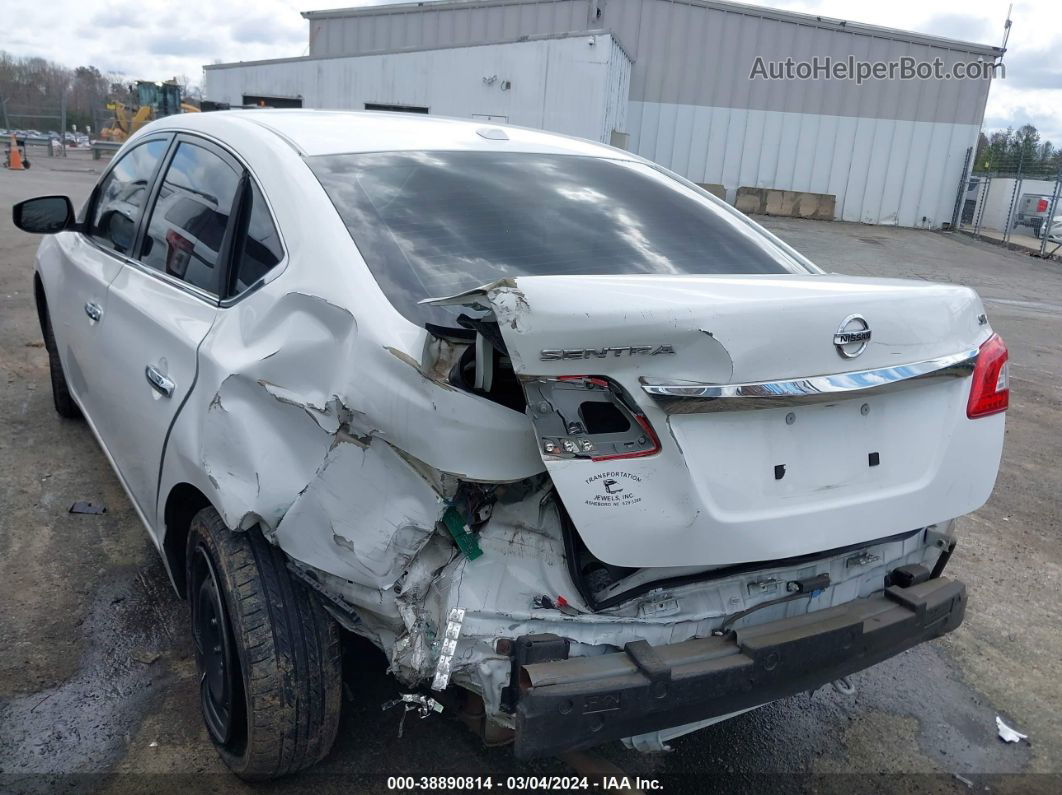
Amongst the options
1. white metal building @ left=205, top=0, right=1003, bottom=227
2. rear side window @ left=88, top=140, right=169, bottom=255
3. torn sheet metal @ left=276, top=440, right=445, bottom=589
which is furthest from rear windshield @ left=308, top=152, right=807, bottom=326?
white metal building @ left=205, top=0, right=1003, bottom=227

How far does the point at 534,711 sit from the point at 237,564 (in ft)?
2.95

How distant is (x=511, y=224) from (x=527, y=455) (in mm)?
942

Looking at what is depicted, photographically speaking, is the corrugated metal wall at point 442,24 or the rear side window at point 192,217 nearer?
the rear side window at point 192,217

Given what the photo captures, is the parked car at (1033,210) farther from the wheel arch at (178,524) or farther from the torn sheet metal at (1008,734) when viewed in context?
the wheel arch at (178,524)

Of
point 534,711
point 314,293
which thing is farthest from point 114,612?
point 534,711

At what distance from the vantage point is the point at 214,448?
220 cm

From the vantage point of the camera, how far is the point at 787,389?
1857 mm

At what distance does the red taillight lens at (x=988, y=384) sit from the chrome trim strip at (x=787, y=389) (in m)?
0.16

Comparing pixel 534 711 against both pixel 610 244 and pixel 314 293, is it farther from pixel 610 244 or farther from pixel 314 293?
pixel 610 244

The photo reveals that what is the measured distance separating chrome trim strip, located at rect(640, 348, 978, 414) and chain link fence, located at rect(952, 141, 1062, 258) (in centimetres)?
1980

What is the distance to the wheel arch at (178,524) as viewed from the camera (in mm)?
2500

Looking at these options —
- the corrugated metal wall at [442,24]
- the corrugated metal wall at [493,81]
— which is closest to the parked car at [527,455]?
the corrugated metal wall at [493,81]

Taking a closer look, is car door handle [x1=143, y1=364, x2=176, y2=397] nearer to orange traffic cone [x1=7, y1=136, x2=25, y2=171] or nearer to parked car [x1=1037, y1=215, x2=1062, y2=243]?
parked car [x1=1037, y1=215, x2=1062, y2=243]

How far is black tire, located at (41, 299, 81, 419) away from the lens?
4.62 meters
